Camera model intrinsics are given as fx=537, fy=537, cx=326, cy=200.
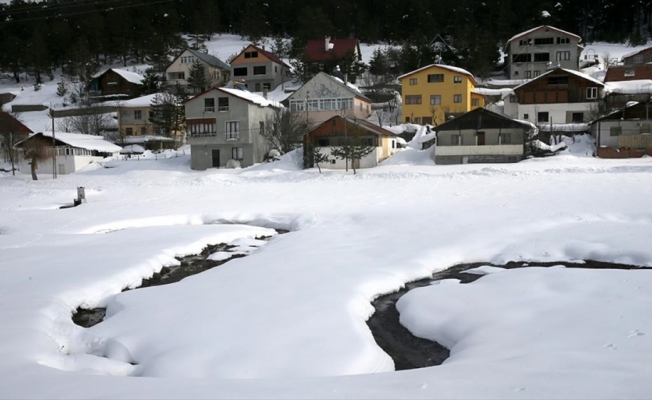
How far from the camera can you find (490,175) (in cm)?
3462

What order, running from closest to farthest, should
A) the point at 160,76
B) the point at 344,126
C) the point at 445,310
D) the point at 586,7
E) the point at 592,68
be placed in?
the point at 445,310 → the point at 344,126 → the point at 592,68 → the point at 160,76 → the point at 586,7

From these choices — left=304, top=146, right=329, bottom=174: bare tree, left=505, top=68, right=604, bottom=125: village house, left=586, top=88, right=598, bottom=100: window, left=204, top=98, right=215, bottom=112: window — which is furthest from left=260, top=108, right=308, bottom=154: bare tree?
left=586, top=88, right=598, bottom=100: window

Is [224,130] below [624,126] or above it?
above

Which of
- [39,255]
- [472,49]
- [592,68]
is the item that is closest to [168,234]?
[39,255]

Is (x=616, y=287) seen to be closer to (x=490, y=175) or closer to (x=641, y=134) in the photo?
(x=490, y=175)

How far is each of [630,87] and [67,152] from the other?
55120mm

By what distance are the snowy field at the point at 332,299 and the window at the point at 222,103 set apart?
22973 mm

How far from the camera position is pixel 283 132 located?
167ft

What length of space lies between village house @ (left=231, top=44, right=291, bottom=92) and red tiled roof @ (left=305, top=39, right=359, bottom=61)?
5117 millimetres

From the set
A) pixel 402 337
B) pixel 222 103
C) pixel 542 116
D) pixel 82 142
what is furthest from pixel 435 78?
pixel 402 337

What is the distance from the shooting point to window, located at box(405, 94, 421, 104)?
57484 millimetres

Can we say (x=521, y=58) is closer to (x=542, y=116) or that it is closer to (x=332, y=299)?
(x=542, y=116)

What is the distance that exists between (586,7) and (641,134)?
59.8m

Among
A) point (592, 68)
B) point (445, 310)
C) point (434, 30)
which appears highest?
point (434, 30)
